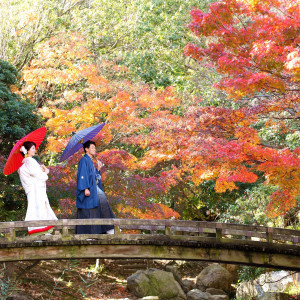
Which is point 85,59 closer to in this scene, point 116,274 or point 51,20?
point 51,20

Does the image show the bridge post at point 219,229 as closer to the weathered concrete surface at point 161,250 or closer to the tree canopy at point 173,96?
the weathered concrete surface at point 161,250

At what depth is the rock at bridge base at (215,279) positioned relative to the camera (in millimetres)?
14445

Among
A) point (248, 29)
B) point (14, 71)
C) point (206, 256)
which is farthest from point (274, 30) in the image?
point (14, 71)

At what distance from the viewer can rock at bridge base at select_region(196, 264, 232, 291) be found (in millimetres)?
14445

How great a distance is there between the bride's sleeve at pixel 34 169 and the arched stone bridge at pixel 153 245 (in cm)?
75

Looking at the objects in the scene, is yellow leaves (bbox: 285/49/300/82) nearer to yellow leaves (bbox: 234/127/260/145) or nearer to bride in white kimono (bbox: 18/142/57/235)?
yellow leaves (bbox: 234/127/260/145)

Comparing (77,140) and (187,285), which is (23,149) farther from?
(187,285)

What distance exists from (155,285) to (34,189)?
7.54m

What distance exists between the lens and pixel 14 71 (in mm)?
11016

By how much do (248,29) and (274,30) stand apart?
843 mm

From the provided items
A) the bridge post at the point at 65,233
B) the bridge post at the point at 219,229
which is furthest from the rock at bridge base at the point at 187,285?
the bridge post at the point at 65,233

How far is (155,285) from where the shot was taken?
44.6 ft

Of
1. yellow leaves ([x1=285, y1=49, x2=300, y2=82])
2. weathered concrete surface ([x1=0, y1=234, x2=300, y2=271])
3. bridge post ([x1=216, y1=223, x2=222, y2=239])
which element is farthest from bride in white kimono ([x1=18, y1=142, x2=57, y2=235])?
yellow leaves ([x1=285, y1=49, x2=300, y2=82])

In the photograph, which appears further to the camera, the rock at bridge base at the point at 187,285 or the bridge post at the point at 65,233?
the rock at bridge base at the point at 187,285
